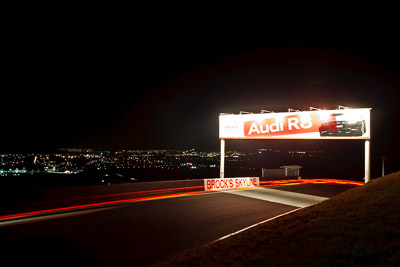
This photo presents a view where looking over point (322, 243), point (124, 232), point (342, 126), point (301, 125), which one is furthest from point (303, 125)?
point (322, 243)

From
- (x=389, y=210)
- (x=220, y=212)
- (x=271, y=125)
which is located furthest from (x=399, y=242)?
(x=271, y=125)

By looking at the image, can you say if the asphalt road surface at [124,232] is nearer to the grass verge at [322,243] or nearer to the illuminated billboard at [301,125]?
the grass verge at [322,243]

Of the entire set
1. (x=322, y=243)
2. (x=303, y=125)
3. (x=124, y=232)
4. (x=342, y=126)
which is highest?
(x=303, y=125)

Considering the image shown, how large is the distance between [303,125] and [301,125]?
0.14m

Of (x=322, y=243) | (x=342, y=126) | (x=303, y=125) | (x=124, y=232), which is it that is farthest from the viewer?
(x=303, y=125)

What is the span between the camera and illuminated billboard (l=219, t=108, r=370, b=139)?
718 inches

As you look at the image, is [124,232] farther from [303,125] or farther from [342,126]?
[342,126]

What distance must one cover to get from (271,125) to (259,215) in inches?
442

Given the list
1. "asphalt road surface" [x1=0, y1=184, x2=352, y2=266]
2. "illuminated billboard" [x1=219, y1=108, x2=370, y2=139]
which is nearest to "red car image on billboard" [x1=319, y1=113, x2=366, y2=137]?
"illuminated billboard" [x1=219, y1=108, x2=370, y2=139]

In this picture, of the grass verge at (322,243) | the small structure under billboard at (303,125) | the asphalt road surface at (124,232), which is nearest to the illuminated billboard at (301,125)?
the small structure under billboard at (303,125)

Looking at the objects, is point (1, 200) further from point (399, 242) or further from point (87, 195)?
point (399, 242)

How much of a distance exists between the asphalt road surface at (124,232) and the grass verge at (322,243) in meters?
1.42

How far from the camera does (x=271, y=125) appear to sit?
69.7 feet

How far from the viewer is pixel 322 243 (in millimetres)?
5477
